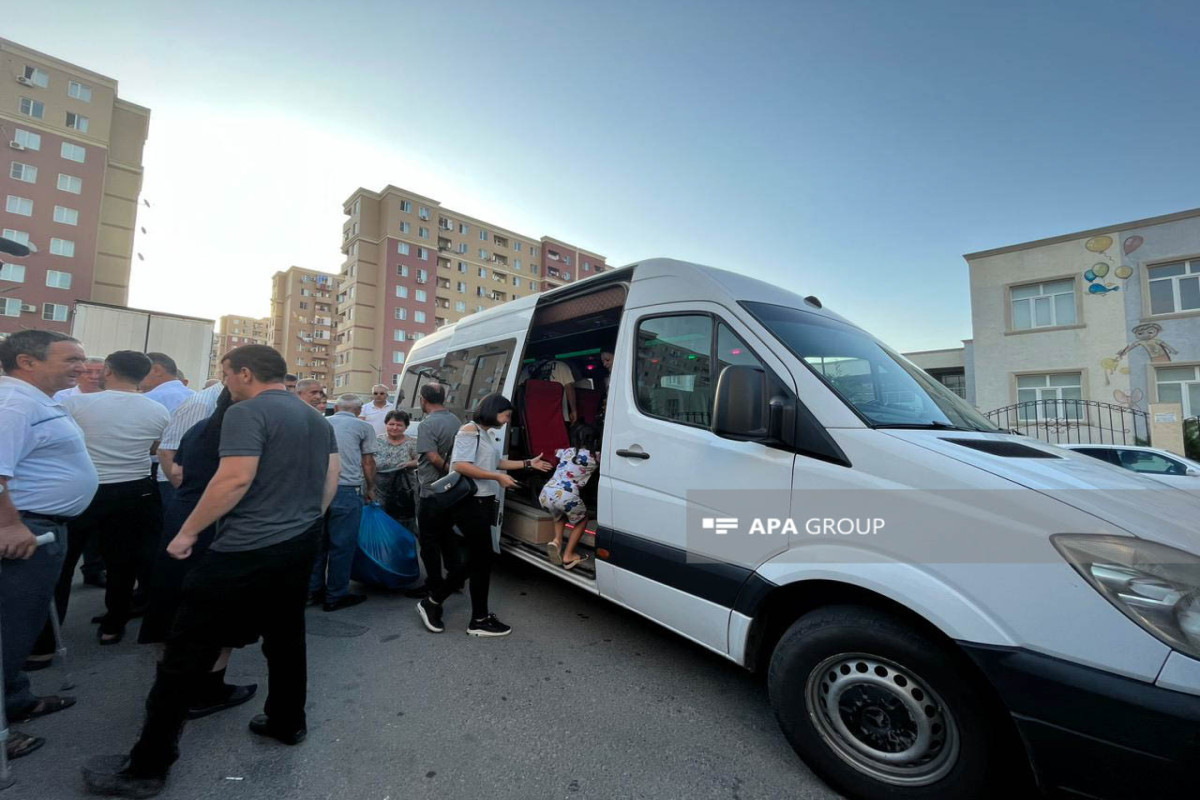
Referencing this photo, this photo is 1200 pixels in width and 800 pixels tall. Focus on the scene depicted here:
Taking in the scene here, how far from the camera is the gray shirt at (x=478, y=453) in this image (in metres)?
3.56

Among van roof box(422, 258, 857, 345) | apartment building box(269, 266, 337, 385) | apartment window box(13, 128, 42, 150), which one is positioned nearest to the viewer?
van roof box(422, 258, 857, 345)

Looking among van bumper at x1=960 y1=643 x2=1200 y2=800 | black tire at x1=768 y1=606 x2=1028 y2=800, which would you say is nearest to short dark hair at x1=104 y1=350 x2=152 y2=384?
black tire at x1=768 y1=606 x2=1028 y2=800

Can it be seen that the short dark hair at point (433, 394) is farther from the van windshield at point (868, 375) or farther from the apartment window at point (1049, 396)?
the apartment window at point (1049, 396)

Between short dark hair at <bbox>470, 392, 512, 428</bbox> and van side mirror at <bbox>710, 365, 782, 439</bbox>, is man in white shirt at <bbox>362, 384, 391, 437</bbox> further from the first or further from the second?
van side mirror at <bbox>710, 365, 782, 439</bbox>

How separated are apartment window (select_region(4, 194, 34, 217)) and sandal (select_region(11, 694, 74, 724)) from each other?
45.5 metres

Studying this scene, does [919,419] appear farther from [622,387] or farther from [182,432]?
[182,432]

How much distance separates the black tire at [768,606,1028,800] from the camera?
177 cm

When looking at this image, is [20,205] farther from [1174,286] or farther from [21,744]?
[1174,286]

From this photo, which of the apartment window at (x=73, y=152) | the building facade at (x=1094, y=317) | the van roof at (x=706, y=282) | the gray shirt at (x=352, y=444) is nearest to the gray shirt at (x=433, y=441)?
the gray shirt at (x=352, y=444)

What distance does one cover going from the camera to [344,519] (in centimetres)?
410

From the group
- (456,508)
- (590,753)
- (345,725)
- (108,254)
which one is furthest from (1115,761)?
(108,254)

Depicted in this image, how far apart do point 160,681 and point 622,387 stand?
2637mm

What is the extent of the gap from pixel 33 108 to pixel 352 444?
48.8 m

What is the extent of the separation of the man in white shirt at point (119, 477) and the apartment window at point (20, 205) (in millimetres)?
43932
